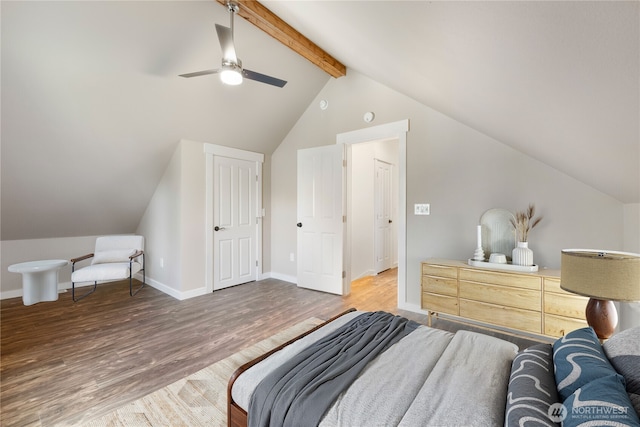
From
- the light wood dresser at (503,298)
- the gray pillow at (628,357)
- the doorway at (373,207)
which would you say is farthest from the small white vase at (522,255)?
the doorway at (373,207)

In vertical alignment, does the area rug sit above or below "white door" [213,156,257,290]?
below

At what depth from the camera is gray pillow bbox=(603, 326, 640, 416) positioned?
2.63 ft

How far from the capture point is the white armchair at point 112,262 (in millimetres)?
3574

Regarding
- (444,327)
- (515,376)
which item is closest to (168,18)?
(515,376)

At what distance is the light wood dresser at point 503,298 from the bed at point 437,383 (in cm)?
117

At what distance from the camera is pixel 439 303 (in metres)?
2.69

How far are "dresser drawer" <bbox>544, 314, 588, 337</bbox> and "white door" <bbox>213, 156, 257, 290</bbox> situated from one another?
12.5 ft

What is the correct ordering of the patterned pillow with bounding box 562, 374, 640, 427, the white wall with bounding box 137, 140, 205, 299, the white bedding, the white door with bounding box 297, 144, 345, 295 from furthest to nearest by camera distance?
1. the white door with bounding box 297, 144, 345, 295
2. the white wall with bounding box 137, 140, 205, 299
3. the white bedding
4. the patterned pillow with bounding box 562, 374, 640, 427

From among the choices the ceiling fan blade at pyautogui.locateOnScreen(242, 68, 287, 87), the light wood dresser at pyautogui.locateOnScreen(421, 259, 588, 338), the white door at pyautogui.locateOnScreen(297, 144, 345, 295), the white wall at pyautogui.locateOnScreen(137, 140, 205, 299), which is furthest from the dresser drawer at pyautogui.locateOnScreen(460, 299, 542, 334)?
the white wall at pyautogui.locateOnScreen(137, 140, 205, 299)

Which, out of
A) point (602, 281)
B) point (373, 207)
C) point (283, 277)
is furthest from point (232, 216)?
point (602, 281)

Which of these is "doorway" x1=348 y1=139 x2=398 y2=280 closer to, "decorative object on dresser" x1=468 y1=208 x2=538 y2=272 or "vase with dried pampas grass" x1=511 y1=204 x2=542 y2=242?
"decorative object on dresser" x1=468 y1=208 x2=538 y2=272

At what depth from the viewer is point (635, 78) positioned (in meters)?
0.78

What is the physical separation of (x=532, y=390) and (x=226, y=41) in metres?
2.72

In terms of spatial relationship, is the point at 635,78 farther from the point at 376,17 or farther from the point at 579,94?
the point at 376,17
